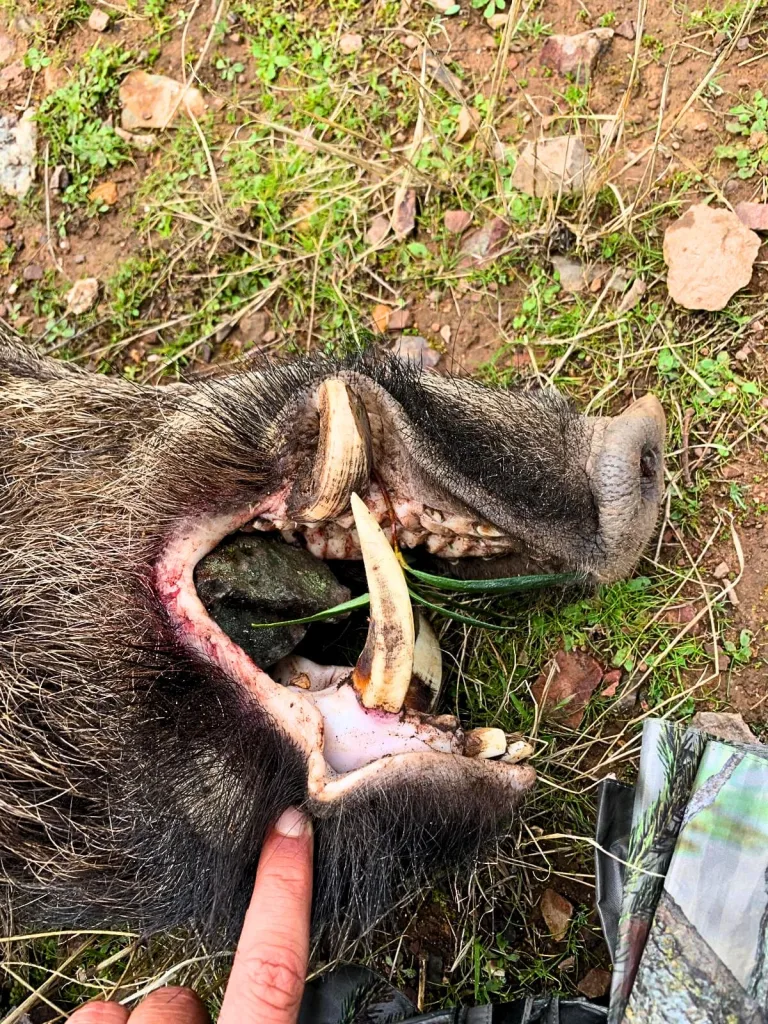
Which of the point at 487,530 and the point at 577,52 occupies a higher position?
the point at 577,52

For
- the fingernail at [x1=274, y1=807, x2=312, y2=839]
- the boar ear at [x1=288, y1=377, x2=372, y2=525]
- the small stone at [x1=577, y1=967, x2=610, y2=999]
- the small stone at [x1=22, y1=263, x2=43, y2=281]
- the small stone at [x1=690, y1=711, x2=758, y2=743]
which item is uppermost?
the boar ear at [x1=288, y1=377, x2=372, y2=525]

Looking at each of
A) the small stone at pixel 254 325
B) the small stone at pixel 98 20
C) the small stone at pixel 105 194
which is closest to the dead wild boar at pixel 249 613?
the small stone at pixel 254 325

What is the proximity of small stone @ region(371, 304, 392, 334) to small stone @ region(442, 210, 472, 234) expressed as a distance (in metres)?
0.38

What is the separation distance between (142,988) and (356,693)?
5.65ft

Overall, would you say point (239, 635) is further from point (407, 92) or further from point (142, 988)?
point (407, 92)

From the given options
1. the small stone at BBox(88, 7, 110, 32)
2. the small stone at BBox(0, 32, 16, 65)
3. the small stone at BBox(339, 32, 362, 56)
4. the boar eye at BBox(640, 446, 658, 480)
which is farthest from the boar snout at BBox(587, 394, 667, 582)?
the small stone at BBox(0, 32, 16, 65)

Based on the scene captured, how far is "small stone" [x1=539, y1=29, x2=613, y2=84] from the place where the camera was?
10.0 feet

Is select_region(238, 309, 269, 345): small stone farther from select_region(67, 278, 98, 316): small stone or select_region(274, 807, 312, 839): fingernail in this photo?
select_region(274, 807, 312, 839): fingernail

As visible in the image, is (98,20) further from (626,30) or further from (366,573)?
(366,573)

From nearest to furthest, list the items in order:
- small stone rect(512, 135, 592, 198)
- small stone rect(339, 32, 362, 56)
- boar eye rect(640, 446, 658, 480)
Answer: boar eye rect(640, 446, 658, 480) < small stone rect(512, 135, 592, 198) < small stone rect(339, 32, 362, 56)

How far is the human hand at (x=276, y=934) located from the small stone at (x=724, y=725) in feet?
4.18

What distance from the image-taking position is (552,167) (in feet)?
10.1

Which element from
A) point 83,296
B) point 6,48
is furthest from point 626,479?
point 6,48

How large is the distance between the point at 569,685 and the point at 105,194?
9.01 feet
